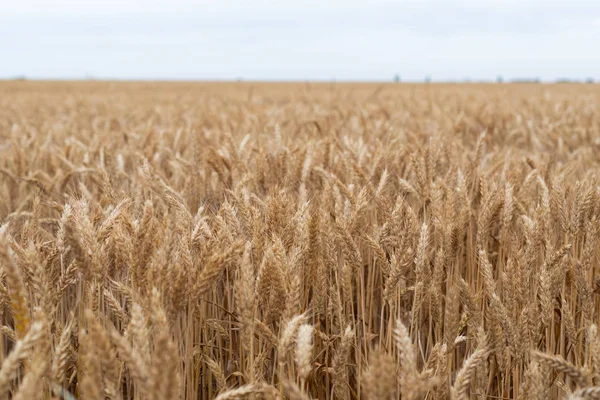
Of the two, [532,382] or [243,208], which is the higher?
[243,208]

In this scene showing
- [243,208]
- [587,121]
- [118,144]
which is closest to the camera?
[243,208]

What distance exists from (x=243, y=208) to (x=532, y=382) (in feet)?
3.15

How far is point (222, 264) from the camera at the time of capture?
4.00 feet

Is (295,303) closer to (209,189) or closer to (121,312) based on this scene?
(121,312)

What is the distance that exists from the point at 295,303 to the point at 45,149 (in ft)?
9.56

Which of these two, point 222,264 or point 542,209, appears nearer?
point 222,264

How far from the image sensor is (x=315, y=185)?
2.86 metres

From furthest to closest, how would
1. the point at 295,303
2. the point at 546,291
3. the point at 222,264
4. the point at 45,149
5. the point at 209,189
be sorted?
the point at 45,149
the point at 209,189
the point at 546,291
the point at 295,303
the point at 222,264

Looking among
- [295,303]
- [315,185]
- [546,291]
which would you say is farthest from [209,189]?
[546,291]

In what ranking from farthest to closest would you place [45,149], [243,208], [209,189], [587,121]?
1. [587,121]
2. [45,149]
3. [209,189]
4. [243,208]

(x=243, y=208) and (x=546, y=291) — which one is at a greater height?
(x=243, y=208)

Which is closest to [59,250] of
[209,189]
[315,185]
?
[209,189]

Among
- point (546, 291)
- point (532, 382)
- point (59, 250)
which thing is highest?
point (59, 250)

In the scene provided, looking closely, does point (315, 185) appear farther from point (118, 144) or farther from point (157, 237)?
point (118, 144)
